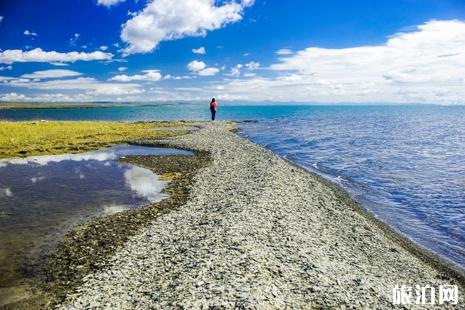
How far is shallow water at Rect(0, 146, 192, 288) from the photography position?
17.0m

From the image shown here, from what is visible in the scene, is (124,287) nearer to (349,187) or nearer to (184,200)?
(184,200)

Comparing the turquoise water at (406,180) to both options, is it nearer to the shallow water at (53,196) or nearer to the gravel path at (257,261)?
the gravel path at (257,261)

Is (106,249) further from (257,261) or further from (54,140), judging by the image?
(54,140)

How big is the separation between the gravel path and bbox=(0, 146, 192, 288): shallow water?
160 inches

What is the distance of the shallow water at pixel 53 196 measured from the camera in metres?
17.0

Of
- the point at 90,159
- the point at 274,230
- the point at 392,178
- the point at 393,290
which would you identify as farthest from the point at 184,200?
the point at 392,178

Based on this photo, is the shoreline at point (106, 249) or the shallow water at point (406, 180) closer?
the shoreline at point (106, 249)

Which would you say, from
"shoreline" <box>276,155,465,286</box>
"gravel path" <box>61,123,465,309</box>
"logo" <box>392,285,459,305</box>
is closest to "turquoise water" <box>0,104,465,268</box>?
"shoreline" <box>276,155,465,286</box>

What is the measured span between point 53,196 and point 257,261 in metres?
17.0

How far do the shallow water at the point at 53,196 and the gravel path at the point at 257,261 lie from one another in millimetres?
4057

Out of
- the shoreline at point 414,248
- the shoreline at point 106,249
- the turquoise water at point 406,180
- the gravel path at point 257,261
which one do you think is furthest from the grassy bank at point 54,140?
the shoreline at point 414,248

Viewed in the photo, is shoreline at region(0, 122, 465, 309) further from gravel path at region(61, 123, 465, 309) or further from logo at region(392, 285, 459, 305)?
logo at region(392, 285, 459, 305)

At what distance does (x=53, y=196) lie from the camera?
2506cm

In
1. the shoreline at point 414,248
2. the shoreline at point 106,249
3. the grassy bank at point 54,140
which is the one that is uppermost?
the grassy bank at point 54,140
